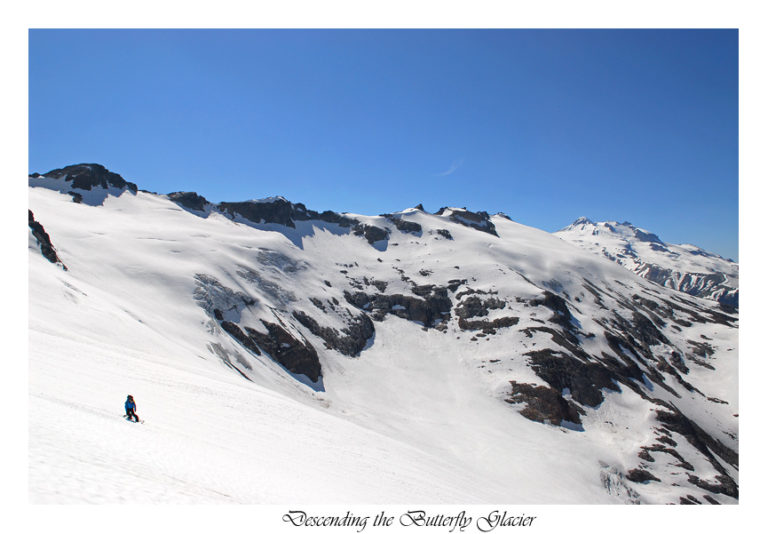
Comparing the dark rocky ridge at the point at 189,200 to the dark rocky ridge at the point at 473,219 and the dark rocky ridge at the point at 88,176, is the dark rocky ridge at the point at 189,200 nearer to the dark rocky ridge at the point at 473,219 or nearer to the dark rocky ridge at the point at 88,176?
the dark rocky ridge at the point at 88,176

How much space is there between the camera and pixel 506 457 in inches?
1784

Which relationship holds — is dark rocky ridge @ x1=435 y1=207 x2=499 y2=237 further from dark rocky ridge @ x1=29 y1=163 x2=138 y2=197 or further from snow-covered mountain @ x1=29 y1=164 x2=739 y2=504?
dark rocky ridge @ x1=29 y1=163 x2=138 y2=197

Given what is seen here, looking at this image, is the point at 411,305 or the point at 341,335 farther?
the point at 411,305

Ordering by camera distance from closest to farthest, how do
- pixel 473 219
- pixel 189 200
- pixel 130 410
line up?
pixel 130 410 → pixel 189 200 → pixel 473 219

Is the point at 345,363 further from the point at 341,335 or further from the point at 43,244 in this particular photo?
the point at 43,244

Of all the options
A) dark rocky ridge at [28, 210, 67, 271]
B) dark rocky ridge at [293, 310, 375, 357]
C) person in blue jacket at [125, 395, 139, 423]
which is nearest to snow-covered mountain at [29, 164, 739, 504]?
dark rocky ridge at [28, 210, 67, 271]

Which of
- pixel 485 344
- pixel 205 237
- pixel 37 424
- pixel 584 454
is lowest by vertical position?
pixel 584 454

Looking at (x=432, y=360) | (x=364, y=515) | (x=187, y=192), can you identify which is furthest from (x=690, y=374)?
(x=187, y=192)

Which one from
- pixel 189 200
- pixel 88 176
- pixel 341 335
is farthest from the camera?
pixel 189 200

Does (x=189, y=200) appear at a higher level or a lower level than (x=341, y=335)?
higher

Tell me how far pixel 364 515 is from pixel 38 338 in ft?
60.4

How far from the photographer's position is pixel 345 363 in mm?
67125

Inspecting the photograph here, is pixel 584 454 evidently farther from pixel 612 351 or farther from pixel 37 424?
pixel 37 424

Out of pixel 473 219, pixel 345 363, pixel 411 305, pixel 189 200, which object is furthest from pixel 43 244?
pixel 473 219
